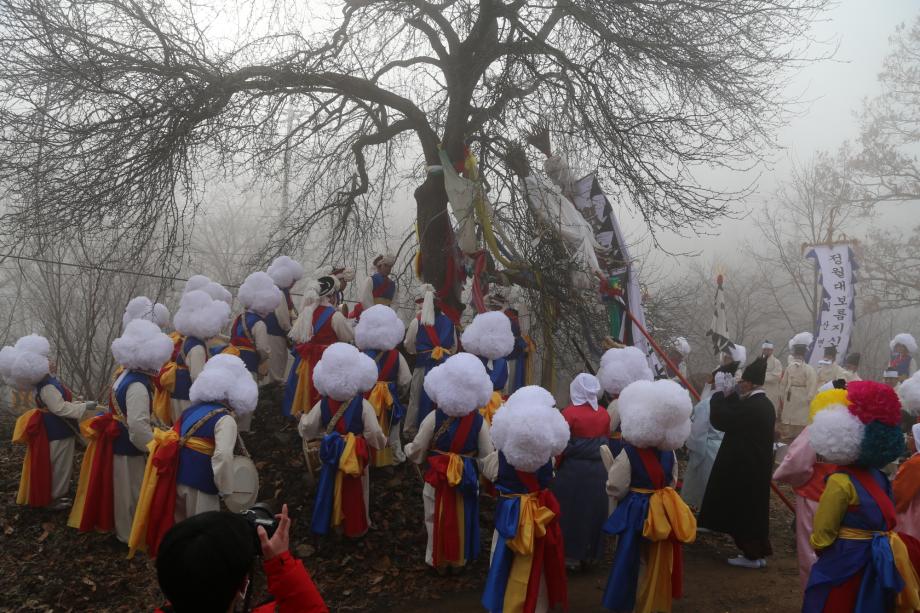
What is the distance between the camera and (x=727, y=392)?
6.12 m

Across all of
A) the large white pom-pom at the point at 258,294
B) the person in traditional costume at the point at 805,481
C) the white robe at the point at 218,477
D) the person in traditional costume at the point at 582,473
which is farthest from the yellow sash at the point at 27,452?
the person in traditional costume at the point at 805,481

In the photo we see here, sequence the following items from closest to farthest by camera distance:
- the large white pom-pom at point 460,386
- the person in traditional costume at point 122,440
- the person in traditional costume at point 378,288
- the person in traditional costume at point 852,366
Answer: the large white pom-pom at point 460,386
the person in traditional costume at point 122,440
the person in traditional costume at point 378,288
the person in traditional costume at point 852,366

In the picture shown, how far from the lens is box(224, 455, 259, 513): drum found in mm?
4426

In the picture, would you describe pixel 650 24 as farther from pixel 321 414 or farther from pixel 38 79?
pixel 38 79

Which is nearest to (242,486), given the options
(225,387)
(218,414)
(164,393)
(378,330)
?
(218,414)

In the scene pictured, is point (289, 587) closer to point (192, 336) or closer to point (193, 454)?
point (193, 454)

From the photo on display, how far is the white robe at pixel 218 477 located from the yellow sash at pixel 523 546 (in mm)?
2080

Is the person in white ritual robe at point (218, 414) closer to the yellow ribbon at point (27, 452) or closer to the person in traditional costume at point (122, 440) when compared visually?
the person in traditional costume at point (122, 440)

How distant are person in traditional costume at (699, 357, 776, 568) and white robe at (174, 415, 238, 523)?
4.50 m

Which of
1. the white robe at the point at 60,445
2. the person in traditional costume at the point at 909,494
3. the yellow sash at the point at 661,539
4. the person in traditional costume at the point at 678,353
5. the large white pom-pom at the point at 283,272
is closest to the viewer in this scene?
the yellow sash at the point at 661,539

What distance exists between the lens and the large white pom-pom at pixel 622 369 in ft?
19.6

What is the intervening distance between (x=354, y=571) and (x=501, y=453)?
199 cm

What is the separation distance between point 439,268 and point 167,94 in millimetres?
3934

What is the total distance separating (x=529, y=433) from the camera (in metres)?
4.15
